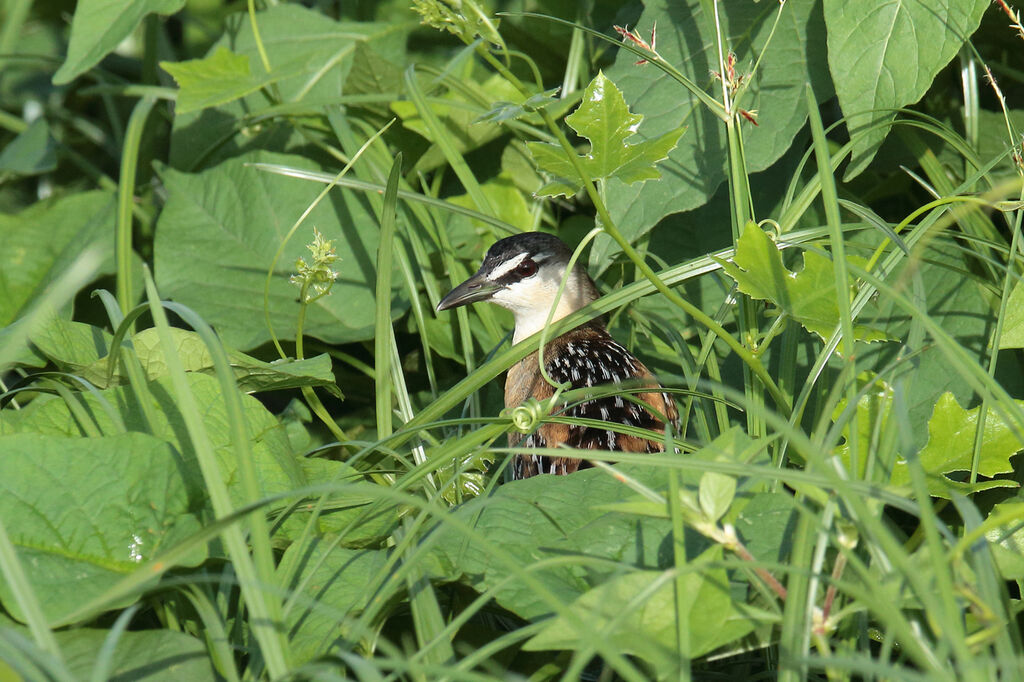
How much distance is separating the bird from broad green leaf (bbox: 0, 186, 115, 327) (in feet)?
5.70

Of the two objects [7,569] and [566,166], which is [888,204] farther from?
[7,569]

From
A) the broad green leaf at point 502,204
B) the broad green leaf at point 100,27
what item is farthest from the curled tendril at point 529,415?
the broad green leaf at point 100,27

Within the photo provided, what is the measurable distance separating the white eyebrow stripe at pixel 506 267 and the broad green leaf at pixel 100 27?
1594 millimetres

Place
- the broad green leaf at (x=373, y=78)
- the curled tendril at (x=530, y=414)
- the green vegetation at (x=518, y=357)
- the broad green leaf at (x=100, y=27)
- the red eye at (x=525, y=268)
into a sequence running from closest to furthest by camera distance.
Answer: the green vegetation at (x=518, y=357), the curled tendril at (x=530, y=414), the broad green leaf at (x=100, y=27), the red eye at (x=525, y=268), the broad green leaf at (x=373, y=78)

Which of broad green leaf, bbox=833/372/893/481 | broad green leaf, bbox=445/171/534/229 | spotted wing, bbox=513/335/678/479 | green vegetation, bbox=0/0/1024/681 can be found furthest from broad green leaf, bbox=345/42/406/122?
broad green leaf, bbox=833/372/893/481

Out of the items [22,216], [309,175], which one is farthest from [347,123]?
[22,216]

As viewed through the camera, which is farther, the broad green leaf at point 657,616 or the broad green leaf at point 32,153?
the broad green leaf at point 32,153

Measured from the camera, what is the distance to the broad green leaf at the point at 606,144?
246 centimetres

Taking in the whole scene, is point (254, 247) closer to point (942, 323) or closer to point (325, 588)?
point (325, 588)

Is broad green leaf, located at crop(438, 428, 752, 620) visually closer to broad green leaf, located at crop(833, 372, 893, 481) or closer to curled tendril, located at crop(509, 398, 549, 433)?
curled tendril, located at crop(509, 398, 549, 433)

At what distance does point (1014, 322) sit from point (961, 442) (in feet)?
1.64

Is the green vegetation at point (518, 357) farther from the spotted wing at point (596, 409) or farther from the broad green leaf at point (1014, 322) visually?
the spotted wing at point (596, 409)

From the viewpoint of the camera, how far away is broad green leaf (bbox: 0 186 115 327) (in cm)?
420

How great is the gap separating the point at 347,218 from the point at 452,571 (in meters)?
2.35
